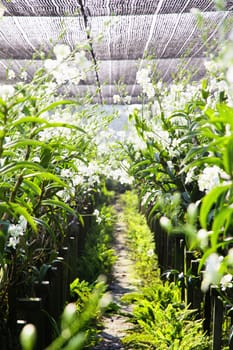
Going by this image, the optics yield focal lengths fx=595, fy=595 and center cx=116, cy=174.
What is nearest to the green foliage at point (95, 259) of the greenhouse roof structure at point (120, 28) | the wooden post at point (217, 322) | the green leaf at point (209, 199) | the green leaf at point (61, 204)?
the greenhouse roof structure at point (120, 28)

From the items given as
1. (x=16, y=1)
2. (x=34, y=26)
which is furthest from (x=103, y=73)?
(x=16, y=1)

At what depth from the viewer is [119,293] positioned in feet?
15.2

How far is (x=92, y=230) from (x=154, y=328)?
3522 mm

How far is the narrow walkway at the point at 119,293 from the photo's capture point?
3.43 meters

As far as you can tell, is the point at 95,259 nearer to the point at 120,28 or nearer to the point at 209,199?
the point at 120,28

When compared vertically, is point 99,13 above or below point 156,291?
above

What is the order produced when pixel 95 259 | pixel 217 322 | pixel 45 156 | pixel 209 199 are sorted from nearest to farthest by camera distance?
pixel 209 199, pixel 45 156, pixel 217 322, pixel 95 259

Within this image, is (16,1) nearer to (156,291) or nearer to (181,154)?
(181,154)

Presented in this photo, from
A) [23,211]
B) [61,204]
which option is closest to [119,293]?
[61,204]

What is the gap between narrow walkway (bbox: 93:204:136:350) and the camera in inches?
135

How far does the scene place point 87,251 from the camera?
5.27 m

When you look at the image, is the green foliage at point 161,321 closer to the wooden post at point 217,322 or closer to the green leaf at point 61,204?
the wooden post at point 217,322

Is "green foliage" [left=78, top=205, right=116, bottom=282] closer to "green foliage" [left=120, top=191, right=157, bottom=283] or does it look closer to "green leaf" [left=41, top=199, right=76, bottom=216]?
"green foliage" [left=120, top=191, right=157, bottom=283]

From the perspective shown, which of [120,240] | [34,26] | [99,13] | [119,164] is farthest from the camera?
[120,240]
